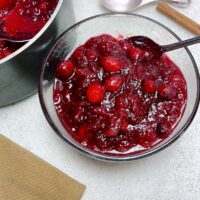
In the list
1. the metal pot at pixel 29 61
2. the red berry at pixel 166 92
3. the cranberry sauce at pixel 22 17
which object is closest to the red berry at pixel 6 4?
the cranberry sauce at pixel 22 17

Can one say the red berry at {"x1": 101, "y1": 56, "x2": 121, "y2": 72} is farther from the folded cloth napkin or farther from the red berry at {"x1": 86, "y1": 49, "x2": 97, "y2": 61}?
the folded cloth napkin

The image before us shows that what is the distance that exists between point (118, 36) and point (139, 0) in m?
0.11

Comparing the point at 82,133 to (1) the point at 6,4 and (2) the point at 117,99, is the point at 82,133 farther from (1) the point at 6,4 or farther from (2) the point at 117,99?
(1) the point at 6,4

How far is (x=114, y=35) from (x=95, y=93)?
0.77 ft

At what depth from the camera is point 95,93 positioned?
2.27 ft

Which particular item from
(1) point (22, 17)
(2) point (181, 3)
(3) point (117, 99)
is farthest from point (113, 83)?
(2) point (181, 3)

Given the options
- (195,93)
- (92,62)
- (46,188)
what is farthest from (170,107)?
(46,188)

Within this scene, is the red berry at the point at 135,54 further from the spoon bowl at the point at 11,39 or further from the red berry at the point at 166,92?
the spoon bowl at the point at 11,39

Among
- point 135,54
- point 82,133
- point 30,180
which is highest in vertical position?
point 135,54

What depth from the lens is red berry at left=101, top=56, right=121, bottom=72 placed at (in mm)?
707

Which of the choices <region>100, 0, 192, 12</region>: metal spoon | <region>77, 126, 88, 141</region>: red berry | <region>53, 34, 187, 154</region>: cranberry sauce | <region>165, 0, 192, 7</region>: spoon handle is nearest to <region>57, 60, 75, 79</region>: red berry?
<region>53, 34, 187, 154</region>: cranberry sauce

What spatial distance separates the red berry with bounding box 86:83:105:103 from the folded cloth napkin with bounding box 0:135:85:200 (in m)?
0.18

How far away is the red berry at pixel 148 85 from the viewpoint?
71 centimetres

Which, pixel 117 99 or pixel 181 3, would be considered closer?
pixel 117 99
